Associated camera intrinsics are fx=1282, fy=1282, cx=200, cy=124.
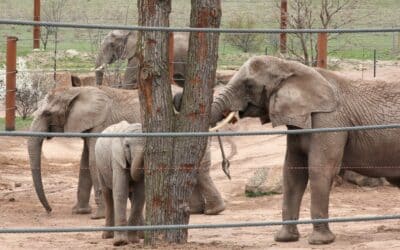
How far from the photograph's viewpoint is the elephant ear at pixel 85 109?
12891 millimetres

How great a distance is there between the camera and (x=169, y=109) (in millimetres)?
9367

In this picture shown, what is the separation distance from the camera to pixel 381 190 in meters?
13.3

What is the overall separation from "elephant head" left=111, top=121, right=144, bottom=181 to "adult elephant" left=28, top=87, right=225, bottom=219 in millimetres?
→ 2154

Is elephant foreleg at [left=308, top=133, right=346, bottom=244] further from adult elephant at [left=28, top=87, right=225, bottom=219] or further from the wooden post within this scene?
the wooden post

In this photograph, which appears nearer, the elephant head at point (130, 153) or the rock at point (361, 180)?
the elephant head at point (130, 153)

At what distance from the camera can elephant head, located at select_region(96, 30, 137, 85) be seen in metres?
17.8

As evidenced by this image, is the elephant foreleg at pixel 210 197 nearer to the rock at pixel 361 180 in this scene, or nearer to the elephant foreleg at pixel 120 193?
the rock at pixel 361 180

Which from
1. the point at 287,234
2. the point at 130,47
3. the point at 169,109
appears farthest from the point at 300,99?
the point at 130,47

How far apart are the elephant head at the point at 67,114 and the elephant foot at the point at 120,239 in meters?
2.88

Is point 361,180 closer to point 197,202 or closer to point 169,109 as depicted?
point 197,202

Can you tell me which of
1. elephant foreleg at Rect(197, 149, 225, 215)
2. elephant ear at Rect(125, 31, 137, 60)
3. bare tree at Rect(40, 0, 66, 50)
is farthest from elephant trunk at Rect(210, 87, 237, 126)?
bare tree at Rect(40, 0, 66, 50)

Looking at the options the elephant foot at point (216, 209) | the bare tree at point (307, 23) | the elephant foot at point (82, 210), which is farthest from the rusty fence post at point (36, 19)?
the elephant foot at point (216, 209)

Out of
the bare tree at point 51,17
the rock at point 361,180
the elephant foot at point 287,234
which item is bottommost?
the elephant foot at point 287,234

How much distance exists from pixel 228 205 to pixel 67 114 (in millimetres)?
1866
